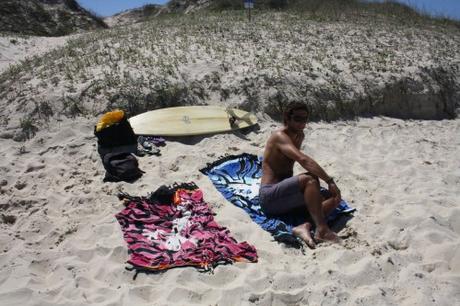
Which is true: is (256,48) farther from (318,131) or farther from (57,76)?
(57,76)

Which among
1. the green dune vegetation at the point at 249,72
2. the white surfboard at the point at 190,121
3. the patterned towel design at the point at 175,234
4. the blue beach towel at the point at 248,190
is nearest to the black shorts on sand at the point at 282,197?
the blue beach towel at the point at 248,190

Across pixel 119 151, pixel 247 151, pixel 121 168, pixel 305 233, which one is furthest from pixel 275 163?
pixel 119 151

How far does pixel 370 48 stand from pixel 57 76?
21.6 feet

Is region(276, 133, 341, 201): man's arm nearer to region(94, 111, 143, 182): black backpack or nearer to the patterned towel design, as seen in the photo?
the patterned towel design

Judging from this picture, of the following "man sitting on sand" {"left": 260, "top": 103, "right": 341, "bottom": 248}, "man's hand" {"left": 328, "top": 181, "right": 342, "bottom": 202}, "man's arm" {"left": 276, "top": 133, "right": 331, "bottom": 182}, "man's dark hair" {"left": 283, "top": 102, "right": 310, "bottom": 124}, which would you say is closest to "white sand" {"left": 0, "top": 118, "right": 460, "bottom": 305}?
"man sitting on sand" {"left": 260, "top": 103, "right": 341, "bottom": 248}

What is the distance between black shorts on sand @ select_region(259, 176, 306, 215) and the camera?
4168mm

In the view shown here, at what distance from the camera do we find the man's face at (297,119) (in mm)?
4273

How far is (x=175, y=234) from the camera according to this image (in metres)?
4.12

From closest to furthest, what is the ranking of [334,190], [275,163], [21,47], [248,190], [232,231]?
[334,190] < [232,231] < [275,163] < [248,190] < [21,47]

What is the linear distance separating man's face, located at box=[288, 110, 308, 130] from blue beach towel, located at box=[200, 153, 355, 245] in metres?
0.72

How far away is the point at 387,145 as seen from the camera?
6.77m

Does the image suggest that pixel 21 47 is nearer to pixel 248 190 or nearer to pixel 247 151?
pixel 247 151

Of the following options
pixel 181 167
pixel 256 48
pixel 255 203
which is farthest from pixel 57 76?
pixel 255 203

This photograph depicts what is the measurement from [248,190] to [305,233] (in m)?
1.16
